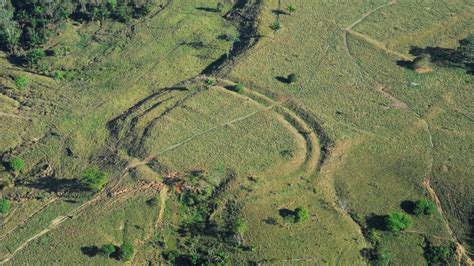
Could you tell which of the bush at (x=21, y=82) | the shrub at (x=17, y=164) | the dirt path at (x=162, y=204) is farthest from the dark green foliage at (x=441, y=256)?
the bush at (x=21, y=82)

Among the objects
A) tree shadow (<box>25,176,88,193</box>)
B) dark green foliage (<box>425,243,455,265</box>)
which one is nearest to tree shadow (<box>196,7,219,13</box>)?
tree shadow (<box>25,176,88,193</box>)

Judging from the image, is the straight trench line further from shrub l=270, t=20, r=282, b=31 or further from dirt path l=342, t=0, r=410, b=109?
dirt path l=342, t=0, r=410, b=109

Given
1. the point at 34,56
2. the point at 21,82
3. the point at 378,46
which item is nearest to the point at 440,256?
the point at 378,46

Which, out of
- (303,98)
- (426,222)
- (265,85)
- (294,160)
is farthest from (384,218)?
(265,85)

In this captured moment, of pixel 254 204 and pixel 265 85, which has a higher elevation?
pixel 265 85

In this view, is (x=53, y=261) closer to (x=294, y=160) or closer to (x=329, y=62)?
(x=294, y=160)
